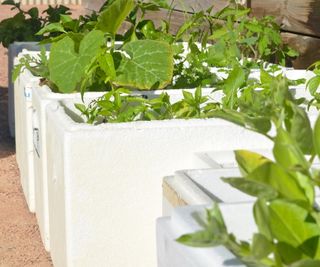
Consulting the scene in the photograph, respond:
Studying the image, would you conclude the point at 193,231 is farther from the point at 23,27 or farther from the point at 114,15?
the point at 23,27

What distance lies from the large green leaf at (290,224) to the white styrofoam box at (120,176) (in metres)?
1.38

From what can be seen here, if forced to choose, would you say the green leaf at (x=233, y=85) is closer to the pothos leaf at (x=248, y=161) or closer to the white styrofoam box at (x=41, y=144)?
the white styrofoam box at (x=41, y=144)

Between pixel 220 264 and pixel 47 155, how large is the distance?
1.86 m

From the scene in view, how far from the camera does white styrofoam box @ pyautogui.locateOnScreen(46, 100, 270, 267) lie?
98.1 inches

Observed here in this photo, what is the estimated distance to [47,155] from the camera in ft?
9.93

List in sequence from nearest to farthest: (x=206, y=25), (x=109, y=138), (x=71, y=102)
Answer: (x=109, y=138)
(x=71, y=102)
(x=206, y=25)

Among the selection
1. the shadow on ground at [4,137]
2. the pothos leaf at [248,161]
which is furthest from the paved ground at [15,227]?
the pothos leaf at [248,161]

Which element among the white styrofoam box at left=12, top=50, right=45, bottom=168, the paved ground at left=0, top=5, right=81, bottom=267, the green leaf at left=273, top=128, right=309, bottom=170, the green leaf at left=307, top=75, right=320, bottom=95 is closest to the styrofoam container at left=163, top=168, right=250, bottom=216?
the green leaf at left=273, top=128, right=309, bottom=170

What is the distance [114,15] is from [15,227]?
123cm

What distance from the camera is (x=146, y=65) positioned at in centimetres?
301

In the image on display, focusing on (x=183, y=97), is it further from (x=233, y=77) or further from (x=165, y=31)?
(x=165, y=31)

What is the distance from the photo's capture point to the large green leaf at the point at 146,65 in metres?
2.98

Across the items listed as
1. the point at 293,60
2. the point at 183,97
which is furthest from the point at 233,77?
the point at 293,60

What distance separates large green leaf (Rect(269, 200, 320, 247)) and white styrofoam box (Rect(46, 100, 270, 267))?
54.5 inches
